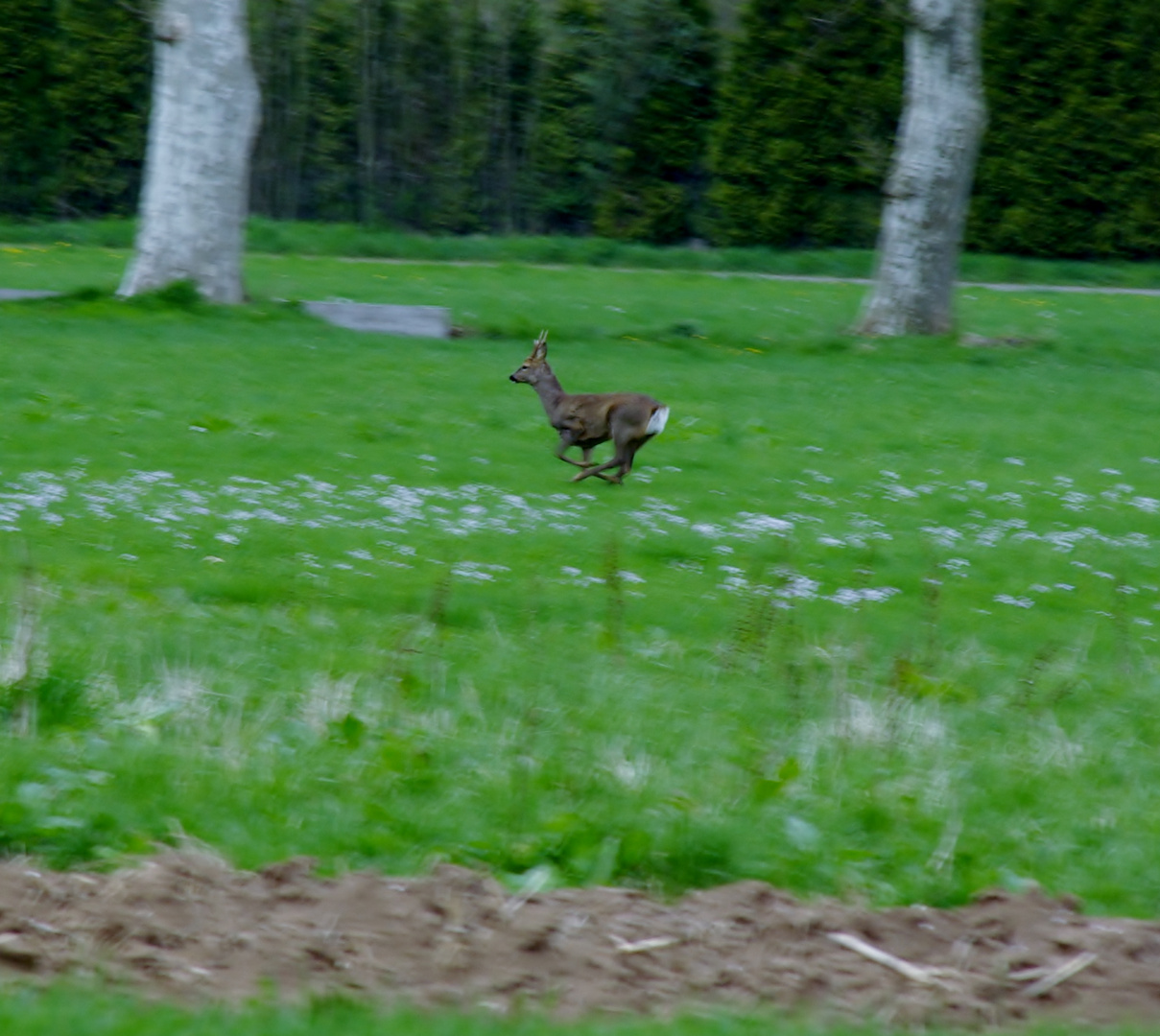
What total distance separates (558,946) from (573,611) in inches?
211

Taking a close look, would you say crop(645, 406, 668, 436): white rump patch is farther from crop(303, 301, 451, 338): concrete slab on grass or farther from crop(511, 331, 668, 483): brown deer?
crop(303, 301, 451, 338): concrete slab on grass

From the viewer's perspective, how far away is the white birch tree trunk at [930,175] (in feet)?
76.6

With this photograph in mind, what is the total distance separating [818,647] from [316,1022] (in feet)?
18.6

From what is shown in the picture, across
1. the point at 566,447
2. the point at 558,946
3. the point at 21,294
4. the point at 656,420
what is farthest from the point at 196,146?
the point at 558,946

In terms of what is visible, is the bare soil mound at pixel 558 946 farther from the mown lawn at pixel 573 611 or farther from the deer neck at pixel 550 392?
the deer neck at pixel 550 392

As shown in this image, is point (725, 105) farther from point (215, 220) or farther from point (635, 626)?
point (635, 626)

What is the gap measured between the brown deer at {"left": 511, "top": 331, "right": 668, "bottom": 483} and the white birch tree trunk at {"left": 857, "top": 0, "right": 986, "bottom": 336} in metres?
9.94

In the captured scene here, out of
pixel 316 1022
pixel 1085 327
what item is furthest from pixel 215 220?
pixel 316 1022

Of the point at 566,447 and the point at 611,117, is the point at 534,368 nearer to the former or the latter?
the point at 566,447

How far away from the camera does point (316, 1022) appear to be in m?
4.44

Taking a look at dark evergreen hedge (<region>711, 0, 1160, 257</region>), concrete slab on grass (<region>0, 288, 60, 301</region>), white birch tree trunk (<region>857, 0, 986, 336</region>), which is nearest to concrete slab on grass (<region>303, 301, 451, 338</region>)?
concrete slab on grass (<region>0, 288, 60, 301</region>)

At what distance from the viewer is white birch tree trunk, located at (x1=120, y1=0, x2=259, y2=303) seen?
21.9 meters

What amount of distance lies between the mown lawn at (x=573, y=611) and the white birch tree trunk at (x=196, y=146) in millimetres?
810

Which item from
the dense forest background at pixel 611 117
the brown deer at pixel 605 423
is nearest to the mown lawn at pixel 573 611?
the brown deer at pixel 605 423
